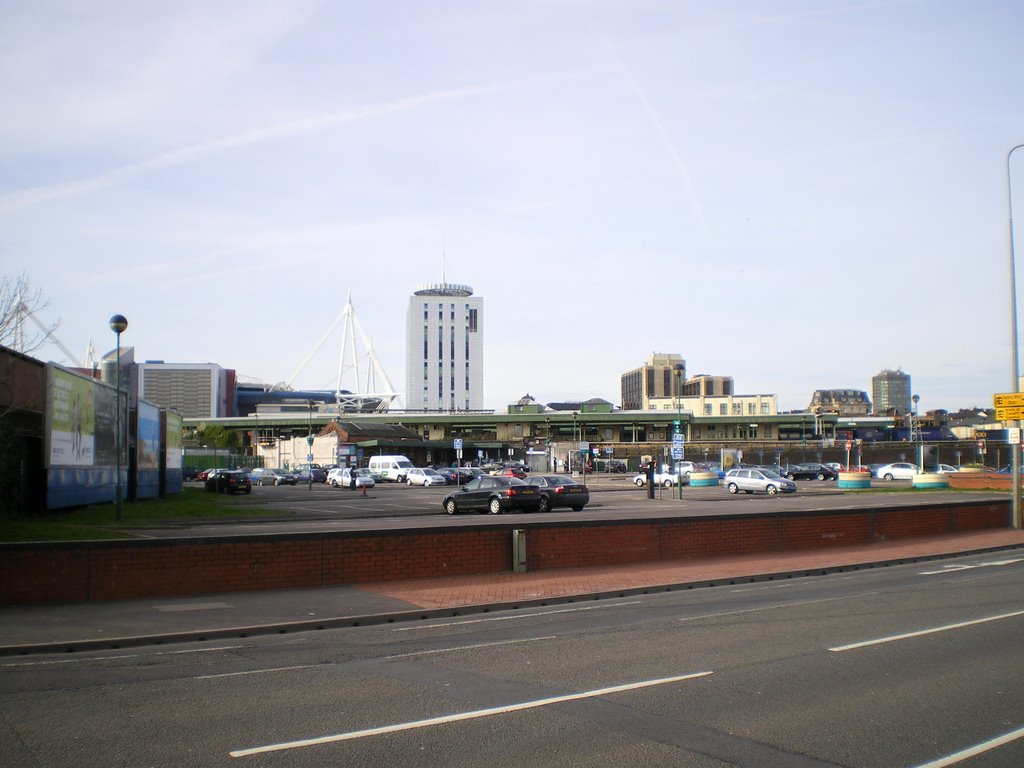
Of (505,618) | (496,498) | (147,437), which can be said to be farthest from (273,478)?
(505,618)

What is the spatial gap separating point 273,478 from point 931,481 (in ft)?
161

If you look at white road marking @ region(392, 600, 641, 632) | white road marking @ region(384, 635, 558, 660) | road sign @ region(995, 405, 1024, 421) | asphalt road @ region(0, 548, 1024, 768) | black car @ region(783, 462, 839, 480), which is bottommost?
black car @ region(783, 462, 839, 480)

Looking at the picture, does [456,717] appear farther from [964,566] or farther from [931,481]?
[931,481]

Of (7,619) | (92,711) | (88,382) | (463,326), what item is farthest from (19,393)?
(463,326)

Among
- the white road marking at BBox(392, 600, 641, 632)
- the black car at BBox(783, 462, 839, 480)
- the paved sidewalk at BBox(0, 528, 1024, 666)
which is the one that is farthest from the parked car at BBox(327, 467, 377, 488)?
the white road marking at BBox(392, 600, 641, 632)

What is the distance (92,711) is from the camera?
799 cm

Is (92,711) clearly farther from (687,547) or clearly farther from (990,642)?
(687,547)

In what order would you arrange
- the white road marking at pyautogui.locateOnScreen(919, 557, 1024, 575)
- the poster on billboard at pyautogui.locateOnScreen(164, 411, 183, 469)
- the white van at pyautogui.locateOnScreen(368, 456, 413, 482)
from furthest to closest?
the white van at pyautogui.locateOnScreen(368, 456, 413, 482) → the poster on billboard at pyautogui.locateOnScreen(164, 411, 183, 469) → the white road marking at pyautogui.locateOnScreen(919, 557, 1024, 575)

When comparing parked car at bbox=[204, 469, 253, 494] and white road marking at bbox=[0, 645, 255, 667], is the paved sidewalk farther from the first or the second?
parked car at bbox=[204, 469, 253, 494]

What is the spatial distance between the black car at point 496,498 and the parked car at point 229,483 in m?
19.4

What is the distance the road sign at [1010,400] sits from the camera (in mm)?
27734

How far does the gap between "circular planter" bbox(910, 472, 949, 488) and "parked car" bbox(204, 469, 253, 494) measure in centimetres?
3943

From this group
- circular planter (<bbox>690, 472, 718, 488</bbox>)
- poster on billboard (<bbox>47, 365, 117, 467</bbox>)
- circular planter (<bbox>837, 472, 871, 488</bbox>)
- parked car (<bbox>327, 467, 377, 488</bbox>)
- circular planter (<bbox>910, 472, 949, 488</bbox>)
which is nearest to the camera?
poster on billboard (<bbox>47, 365, 117, 467</bbox>)

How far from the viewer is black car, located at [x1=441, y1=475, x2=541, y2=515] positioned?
36.5 meters
